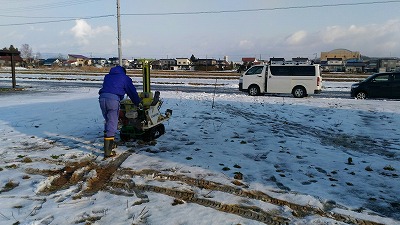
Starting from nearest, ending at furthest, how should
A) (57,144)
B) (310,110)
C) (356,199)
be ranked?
(356,199) → (57,144) → (310,110)

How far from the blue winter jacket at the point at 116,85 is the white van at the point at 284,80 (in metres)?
12.9

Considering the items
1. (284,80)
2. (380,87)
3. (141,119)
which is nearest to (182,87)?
(284,80)

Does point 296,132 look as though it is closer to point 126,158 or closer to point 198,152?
point 198,152

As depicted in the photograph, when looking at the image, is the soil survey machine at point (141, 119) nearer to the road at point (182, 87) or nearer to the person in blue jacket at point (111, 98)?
the person in blue jacket at point (111, 98)

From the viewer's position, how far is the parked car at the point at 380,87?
16391 mm

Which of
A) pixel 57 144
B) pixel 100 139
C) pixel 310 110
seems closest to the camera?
pixel 57 144

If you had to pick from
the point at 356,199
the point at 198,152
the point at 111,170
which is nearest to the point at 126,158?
the point at 111,170

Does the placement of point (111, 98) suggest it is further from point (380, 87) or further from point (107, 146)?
point (380, 87)

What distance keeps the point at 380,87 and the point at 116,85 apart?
15.9 m

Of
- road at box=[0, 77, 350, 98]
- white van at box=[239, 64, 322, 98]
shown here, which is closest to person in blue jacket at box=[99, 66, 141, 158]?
white van at box=[239, 64, 322, 98]

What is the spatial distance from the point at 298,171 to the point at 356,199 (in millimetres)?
1182

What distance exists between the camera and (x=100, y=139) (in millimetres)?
7105

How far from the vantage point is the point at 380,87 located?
16.6 m

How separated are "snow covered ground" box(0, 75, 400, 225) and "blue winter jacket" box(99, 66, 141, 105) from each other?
3.99ft
